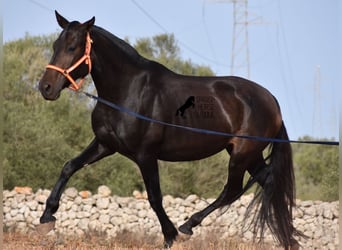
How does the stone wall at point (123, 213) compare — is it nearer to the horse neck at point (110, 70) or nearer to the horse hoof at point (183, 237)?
the horse hoof at point (183, 237)

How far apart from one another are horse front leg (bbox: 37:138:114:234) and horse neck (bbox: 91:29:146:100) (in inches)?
23.5

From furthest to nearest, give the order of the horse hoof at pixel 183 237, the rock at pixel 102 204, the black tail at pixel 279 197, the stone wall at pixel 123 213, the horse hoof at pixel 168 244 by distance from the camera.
Result: the rock at pixel 102 204 → the stone wall at pixel 123 213 → the black tail at pixel 279 197 → the horse hoof at pixel 183 237 → the horse hoof at pixel 168 244

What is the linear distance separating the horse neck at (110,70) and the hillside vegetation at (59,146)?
353 inches

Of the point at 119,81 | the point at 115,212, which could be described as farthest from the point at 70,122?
the point at 119,81

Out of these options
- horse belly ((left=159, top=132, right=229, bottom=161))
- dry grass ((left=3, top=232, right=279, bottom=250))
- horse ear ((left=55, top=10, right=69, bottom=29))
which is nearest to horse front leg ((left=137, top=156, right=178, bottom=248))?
dry grass ((left=3, top=232, right=279, bottom=250))

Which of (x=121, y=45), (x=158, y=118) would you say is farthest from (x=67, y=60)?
(x=158, y=118)

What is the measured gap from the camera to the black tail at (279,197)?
7656 millimetres

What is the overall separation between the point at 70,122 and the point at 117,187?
2.06 meters

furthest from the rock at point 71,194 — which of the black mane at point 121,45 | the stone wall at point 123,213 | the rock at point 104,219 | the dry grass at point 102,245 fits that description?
the black mane at point 121,45

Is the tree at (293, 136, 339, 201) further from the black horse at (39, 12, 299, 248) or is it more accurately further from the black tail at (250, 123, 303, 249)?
the black horse at (39, 12, 299, 248)

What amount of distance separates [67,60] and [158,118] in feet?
3.72

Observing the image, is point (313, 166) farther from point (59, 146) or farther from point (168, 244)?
point (168, 244)

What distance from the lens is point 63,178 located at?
23.2ft

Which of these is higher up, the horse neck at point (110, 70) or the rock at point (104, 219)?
the horse neck at point (110, 70)
